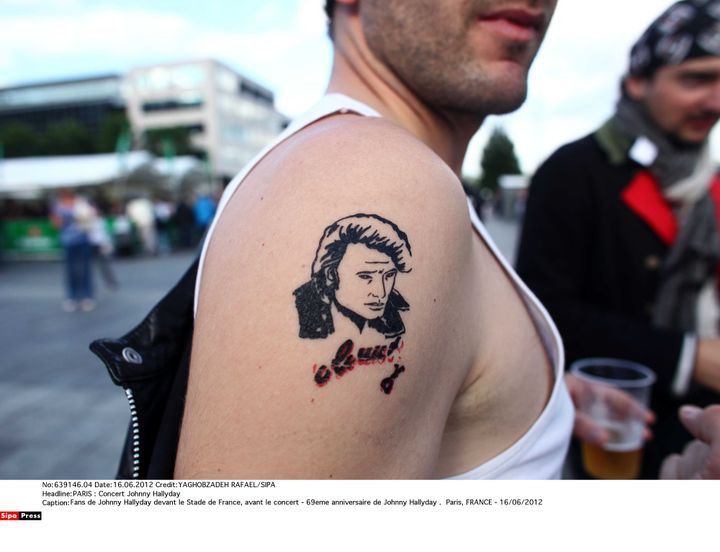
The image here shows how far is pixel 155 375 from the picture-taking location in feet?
2.33

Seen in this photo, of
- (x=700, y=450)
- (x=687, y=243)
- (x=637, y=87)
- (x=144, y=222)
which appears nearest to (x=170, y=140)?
(x=144, y=222)

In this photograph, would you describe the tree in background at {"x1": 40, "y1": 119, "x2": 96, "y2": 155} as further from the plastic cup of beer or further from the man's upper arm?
the man's upper arm

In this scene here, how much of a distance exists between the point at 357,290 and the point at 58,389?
3894mm

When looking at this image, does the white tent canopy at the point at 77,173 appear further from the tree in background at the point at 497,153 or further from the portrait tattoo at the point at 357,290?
the portrait tattoo at the point at 357,290

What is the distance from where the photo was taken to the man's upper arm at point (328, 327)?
1.81 feet

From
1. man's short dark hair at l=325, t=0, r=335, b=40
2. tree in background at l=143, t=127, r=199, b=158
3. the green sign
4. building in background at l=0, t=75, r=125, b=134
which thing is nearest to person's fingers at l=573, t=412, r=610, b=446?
man's short dark hair at l=325, t=0, r=335, b=40

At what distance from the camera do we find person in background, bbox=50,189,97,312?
6.24 m

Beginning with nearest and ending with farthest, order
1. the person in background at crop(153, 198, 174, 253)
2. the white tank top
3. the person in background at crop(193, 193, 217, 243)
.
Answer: the white tank top → the person in background at crop(193, 193, 217, 243) → the person in background at crop(153, 198, 174, 253)

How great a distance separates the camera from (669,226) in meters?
1.57

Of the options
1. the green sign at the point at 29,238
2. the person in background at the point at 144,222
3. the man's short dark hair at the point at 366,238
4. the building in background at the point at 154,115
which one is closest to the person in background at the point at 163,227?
the person in background at the point at 144,222

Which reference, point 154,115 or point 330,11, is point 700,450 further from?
point 154,115

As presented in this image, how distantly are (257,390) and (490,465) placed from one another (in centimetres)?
45

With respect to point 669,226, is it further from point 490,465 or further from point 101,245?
point 101,245

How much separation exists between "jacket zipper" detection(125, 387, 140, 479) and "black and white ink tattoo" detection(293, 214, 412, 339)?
308 millimetres
